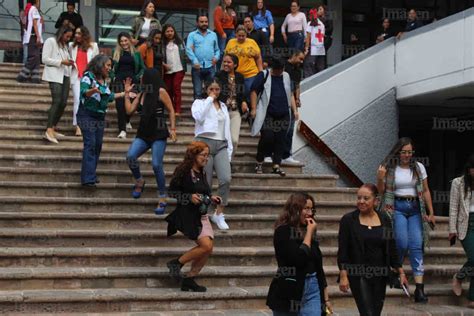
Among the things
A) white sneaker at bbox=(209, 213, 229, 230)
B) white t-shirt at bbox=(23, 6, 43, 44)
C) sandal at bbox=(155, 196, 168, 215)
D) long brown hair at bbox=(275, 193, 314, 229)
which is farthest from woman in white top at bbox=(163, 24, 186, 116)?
long brown hair at bbox=(275, 193, 314, 229)

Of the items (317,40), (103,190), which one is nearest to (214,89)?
(103,190)

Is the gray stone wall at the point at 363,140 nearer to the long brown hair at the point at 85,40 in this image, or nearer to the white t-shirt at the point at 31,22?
the long brown hair at the point at 85,40

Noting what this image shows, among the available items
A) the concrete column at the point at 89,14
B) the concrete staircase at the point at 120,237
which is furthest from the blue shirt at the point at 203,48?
the concrete column at the point at 89,14

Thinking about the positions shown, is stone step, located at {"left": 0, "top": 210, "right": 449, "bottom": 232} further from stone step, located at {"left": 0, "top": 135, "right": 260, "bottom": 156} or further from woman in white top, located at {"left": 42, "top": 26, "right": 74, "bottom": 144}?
woman in white top, located at {"left": 42, "top": 26, "right": 74, "bottom": 144}

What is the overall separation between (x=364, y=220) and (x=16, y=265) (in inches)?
152

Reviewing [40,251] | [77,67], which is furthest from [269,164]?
[40,251]

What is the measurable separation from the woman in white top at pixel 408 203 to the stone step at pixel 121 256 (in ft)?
3.38

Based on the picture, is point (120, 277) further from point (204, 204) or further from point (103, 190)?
point (103, 190)

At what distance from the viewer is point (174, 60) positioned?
13.2 metres

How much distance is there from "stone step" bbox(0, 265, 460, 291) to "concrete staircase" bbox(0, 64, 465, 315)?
0.03ft

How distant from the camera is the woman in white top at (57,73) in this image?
37.5 feet

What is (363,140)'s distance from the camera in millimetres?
13562

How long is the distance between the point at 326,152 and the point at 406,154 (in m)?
3.90

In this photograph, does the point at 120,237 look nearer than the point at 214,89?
Yes
